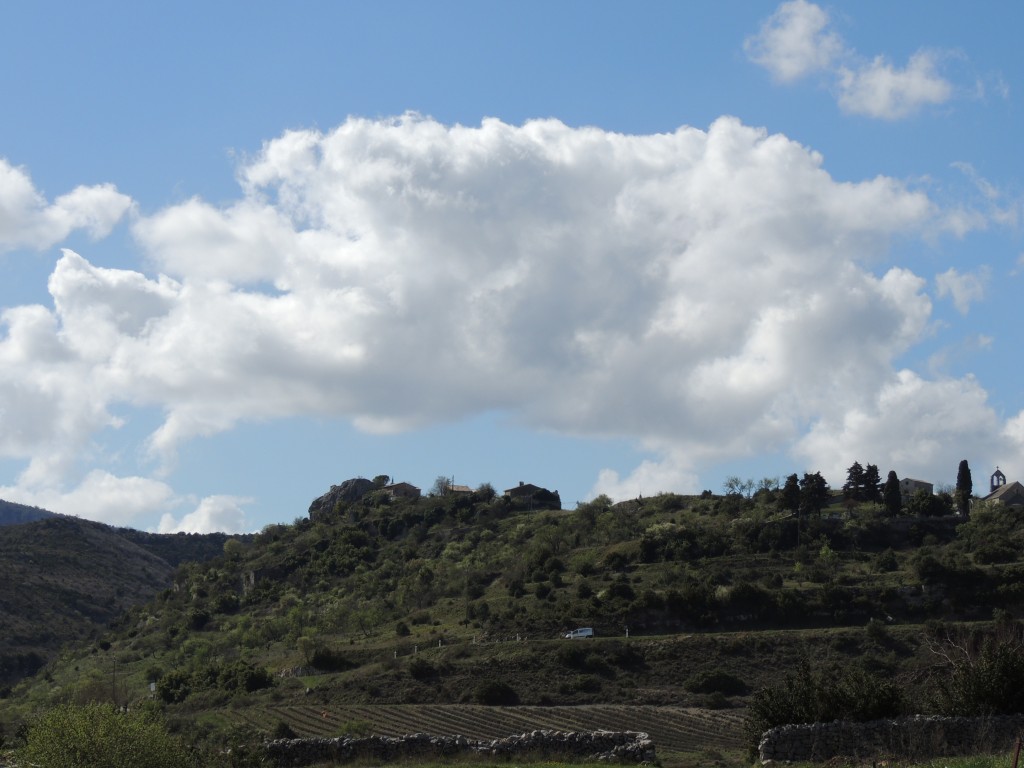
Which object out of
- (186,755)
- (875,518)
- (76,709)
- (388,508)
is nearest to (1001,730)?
(186,755)

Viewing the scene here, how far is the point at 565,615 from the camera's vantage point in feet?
246

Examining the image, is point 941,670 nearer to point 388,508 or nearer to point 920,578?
point 920,578

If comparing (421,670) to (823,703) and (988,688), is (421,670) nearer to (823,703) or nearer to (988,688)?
(823,703)

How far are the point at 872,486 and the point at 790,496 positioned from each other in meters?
11.3

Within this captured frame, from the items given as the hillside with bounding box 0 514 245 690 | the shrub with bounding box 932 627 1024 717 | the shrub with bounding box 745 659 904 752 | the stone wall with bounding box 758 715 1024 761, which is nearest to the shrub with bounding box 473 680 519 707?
the shrub with bounding box 745 659 904 752

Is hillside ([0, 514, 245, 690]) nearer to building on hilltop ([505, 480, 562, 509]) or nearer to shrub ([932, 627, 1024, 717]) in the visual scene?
building on hilltop ([505, 480, 562, 509])

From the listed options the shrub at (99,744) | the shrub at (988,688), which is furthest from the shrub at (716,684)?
the shrub at (99,744)

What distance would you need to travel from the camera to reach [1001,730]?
1029 inches

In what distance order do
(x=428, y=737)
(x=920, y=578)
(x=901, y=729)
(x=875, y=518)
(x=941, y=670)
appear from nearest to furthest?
(x=901, y=729) < (x=428, y=737) < (x=941, y=670) < (x=920, y=578) < (x=875, y=518)

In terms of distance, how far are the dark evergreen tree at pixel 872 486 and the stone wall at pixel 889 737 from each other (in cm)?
7863

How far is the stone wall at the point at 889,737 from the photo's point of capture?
2542cm

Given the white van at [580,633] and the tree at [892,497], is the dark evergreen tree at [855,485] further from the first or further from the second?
the white van at [580,633]

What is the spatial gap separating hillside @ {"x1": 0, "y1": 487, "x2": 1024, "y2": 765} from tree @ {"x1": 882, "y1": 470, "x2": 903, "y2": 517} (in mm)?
1134

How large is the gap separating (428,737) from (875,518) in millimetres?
69785
